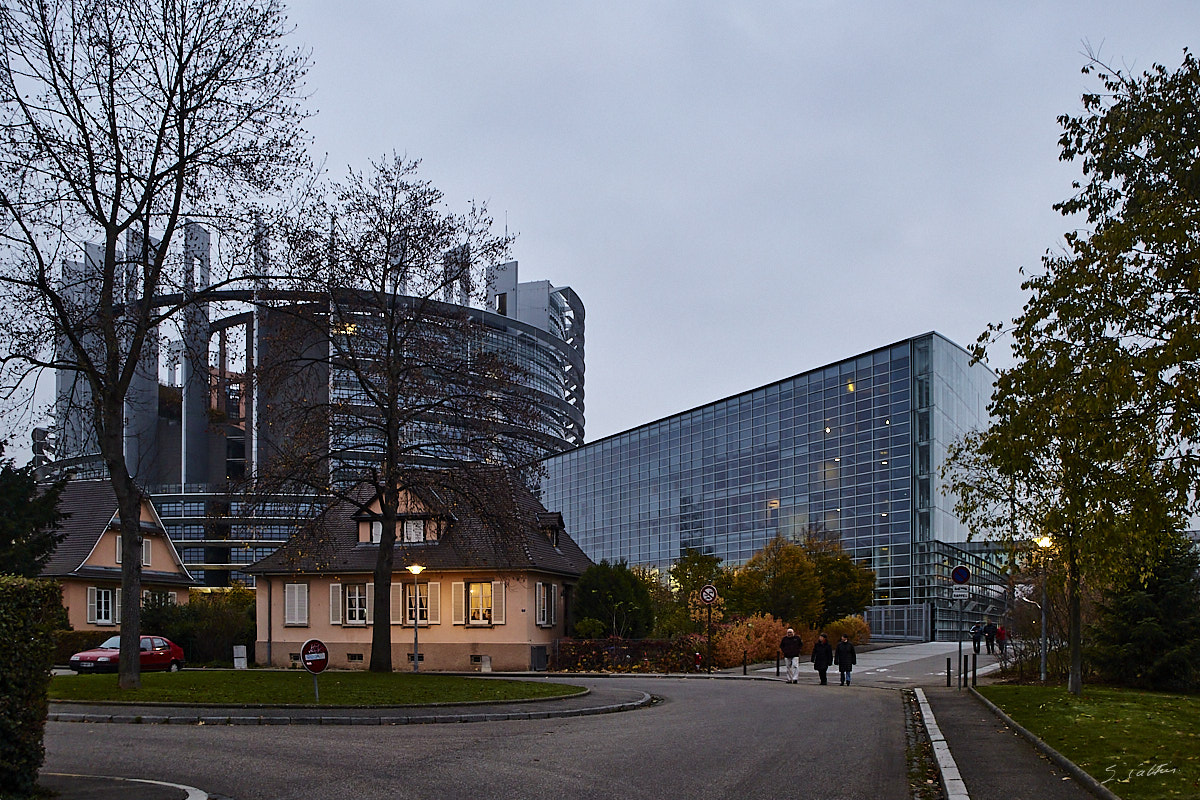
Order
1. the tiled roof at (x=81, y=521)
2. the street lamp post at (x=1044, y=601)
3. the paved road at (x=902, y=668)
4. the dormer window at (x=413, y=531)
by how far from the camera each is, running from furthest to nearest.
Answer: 1. the tiled roof at (x=81, y=521)
2. the dormer window at (x=413, y=531)
3. the paved road at (x=902, y=668)
4. the street lamp post at (x=1044, y=601)

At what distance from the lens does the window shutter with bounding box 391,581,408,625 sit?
4162 cm

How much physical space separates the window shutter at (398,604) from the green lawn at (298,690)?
14338 millimetres

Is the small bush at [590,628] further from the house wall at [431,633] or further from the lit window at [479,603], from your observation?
the lit window at [479,603]

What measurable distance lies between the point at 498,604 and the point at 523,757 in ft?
89.2

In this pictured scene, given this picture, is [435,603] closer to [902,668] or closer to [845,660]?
[845,660]

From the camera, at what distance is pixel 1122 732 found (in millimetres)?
14898

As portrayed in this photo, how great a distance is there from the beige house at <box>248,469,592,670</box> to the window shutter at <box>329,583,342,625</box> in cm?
4

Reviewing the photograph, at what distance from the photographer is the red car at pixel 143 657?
36062 mm

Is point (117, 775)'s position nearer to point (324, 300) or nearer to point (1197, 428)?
point (1197, 428)

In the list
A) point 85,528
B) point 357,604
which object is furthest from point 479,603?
point 85,528

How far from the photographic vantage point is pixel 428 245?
29438mm

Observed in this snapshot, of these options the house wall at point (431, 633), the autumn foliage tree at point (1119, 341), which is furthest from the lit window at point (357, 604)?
the autumn foliage tree at point (1119, 341)

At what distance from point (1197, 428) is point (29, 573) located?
121 ft

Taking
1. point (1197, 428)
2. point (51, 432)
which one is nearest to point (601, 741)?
point (1197, 428)
